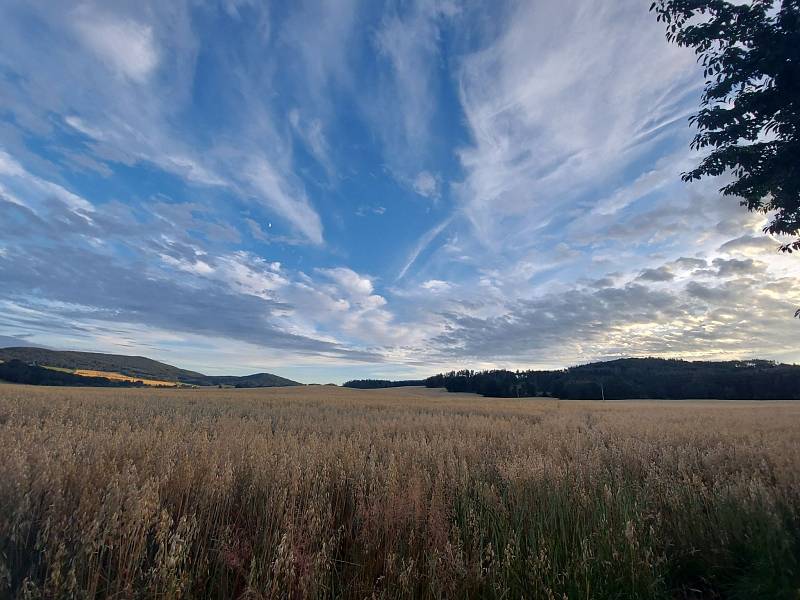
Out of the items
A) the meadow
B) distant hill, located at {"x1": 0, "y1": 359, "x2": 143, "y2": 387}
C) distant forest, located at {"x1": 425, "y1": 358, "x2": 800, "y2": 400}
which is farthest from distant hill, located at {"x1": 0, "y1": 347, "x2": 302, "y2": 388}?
the meadow

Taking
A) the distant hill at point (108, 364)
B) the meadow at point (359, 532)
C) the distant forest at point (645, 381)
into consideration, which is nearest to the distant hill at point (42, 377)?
the distant hill at point (108, 364)

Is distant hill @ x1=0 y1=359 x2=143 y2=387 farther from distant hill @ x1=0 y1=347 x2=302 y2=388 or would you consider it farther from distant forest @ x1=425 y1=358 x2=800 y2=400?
distant forest @ x1=425 y1=358 x2=800 y2=400

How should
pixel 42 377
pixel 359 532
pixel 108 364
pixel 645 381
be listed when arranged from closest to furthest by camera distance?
pixel 359 532, pixel 42 377, pixel 645 381, pixel 108 364

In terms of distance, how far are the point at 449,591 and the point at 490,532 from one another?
4.40 feet

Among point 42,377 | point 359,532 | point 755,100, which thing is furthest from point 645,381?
point 42,377

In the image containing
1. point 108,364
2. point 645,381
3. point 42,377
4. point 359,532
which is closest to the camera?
point 359,532

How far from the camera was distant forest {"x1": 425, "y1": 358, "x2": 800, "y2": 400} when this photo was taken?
68.2 meters

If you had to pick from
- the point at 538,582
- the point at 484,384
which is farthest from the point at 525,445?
the point at 484,384

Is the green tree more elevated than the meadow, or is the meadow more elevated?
the green tree

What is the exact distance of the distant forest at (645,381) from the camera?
6819 cm

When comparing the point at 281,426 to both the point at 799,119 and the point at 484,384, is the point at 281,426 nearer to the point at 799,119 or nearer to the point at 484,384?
the point at 799,119

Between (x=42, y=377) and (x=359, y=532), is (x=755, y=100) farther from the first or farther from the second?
(x=42, y=377)

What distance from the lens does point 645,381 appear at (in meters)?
77.9

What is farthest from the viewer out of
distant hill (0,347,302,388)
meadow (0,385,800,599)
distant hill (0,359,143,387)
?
distant hill (0,347,302,388)
